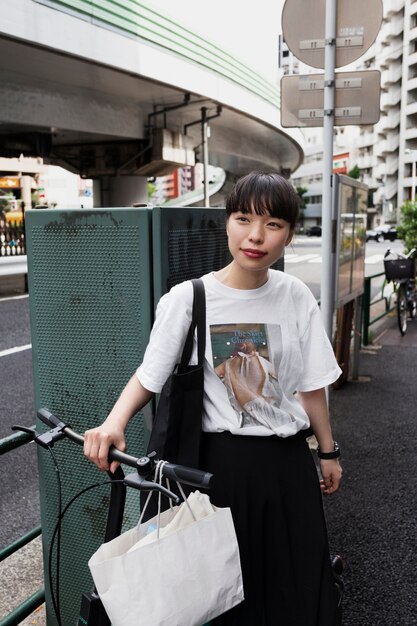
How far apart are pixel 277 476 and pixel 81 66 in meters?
13.7

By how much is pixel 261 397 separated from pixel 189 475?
0.41 meters

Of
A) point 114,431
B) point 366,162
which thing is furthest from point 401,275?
point 366,162

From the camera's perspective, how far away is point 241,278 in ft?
5.36

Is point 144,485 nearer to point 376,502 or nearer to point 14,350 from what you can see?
point 376,502

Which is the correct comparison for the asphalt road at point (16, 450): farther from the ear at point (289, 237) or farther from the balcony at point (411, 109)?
the balcony at point (411, 109)

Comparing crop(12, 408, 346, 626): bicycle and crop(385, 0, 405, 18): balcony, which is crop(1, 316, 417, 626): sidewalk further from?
crop(385, 0, 405, 18): balcony

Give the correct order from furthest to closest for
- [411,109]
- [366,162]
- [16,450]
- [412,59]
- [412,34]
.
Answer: [366,162] → [411,109] → [412,59] → [412,34] → [16,450]

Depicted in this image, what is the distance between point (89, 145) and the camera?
858 inches

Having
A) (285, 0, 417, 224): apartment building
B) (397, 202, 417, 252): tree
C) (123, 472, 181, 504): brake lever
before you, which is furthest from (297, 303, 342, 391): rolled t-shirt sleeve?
(285, 0, 417, 224): apartment building

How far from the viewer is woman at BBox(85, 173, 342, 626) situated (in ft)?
5.23

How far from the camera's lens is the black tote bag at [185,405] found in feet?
5.22

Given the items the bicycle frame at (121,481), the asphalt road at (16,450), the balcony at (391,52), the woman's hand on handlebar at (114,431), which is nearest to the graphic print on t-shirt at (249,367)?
the woman's hand on handlebar at (114,431)

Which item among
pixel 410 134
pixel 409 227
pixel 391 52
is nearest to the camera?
pixel 409 227

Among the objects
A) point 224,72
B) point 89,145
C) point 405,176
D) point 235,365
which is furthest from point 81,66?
point 405,176
